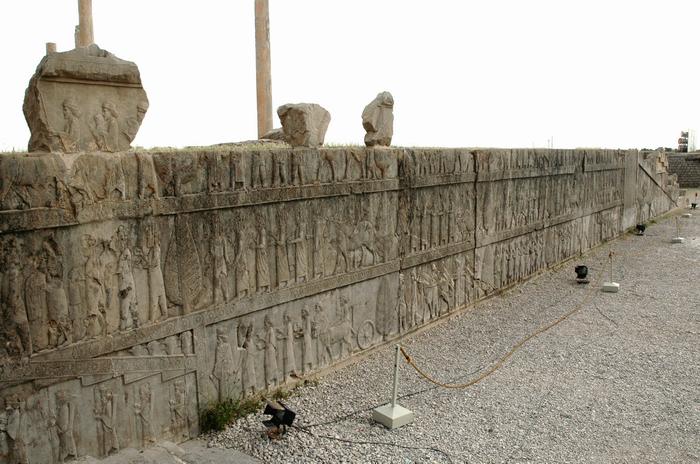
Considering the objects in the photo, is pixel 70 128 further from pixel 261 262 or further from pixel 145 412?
pixel 145 412

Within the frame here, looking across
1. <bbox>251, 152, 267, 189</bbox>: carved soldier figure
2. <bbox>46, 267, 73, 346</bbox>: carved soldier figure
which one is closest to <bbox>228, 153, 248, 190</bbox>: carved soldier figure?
<bbox>251, 152, 267, 189</bbox>: carved soldier figure

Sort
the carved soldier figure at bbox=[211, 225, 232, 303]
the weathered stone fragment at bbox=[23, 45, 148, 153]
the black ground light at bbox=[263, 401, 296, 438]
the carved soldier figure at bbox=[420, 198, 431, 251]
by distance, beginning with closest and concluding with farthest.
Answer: the weathered stone fragment at bbox=[23, 45, 148, 153], the black ground light at bbox=[263, 401, 296, 438], the carved soldier figure at bbox=[211, 225, 232, 303], the carved soldier figure at bbox=[420, 198, 431, 251]

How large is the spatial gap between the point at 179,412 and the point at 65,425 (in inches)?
34.1

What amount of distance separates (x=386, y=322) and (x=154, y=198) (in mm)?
3317

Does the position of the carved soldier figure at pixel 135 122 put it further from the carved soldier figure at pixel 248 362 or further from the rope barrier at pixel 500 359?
the rope barrier at pixel 500 359

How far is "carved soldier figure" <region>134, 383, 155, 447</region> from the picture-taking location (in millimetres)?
4316

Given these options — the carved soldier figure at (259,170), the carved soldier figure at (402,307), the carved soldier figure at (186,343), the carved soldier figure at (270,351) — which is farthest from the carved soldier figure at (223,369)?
the carved soldier figure at (402,307)

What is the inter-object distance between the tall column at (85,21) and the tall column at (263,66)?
4.87m

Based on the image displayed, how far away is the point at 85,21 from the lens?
16078 mm

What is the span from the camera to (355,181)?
6.20 meters

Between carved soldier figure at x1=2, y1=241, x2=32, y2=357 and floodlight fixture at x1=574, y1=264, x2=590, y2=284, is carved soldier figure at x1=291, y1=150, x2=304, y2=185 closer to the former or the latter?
carved soldier figure at x1=2, y1=241, x2=32, y2=357

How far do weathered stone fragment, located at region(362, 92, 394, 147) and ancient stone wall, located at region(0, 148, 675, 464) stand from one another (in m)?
0.30

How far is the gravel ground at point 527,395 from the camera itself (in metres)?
4.54

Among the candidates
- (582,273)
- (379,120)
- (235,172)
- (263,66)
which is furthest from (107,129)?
(263,66)
